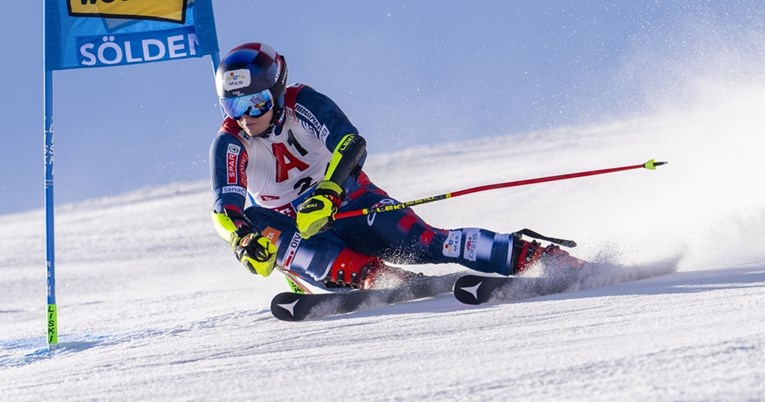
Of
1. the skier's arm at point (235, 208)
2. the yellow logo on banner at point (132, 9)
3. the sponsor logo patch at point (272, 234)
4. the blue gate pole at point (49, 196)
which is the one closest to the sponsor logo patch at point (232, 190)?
the skier's arm at point (235, 208)

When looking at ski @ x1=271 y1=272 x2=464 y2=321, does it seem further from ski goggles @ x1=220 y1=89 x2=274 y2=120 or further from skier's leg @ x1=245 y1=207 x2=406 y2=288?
ski goggles @ x1=220 y1=89 x2=274 y2=120

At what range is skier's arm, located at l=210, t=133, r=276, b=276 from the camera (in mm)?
4816

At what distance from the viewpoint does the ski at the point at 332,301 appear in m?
5.01

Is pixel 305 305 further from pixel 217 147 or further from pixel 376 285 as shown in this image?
pixel 217 147

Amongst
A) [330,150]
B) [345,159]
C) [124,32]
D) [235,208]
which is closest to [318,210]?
[345,159]

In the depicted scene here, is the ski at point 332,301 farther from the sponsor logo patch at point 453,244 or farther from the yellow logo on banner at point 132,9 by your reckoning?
the yellow logo on banner at point 132,9

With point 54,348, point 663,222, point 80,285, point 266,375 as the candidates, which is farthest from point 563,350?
point 80,285

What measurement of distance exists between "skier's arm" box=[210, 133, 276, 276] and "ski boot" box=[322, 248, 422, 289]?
17.2 inches

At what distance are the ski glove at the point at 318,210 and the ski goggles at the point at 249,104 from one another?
0.53 m

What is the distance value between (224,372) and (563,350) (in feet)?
3.81

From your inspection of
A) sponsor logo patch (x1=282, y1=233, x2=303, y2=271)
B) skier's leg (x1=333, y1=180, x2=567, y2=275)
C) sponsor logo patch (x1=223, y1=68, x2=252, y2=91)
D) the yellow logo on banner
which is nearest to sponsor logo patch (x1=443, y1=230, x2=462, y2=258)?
skier's leg (x1=333, y1=180, x2=567, y2=275)

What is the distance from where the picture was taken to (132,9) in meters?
6.34

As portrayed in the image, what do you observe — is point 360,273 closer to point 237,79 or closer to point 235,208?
point 235,208

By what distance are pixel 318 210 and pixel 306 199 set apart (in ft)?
1.40
